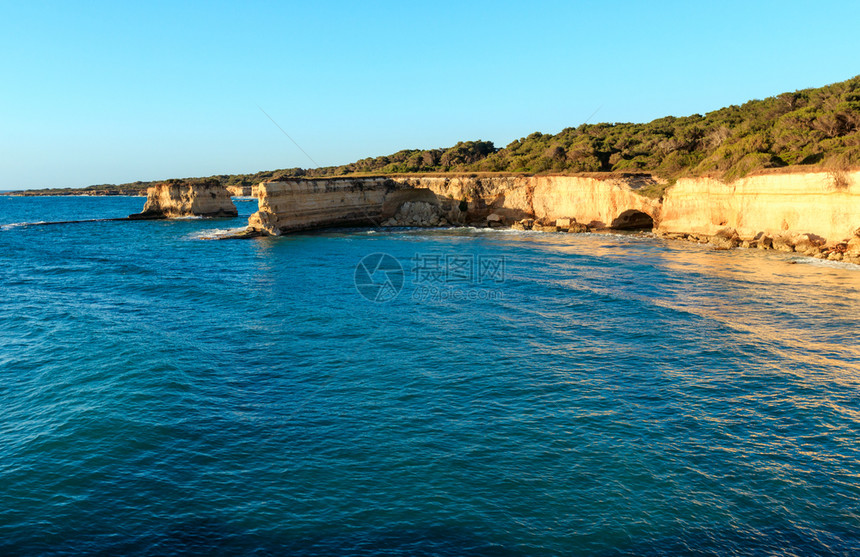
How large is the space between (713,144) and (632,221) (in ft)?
38.5

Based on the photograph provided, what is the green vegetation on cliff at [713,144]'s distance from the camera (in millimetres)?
41281

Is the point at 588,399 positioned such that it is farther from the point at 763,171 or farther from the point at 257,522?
the point at 763,171

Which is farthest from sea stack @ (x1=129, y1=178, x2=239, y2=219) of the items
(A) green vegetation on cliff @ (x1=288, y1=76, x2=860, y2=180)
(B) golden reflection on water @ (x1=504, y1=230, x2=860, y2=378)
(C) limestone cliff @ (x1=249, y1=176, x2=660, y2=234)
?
(B) golden reflection on water @ (x1=504, y1=230, x2=860, y2=378)

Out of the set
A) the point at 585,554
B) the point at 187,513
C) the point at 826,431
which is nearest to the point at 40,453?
the point at 187,513

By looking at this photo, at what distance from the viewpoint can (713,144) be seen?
55.3 meters

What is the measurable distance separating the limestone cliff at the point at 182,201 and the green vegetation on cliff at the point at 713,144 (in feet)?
89.3

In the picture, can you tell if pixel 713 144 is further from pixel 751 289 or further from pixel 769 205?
pixel 751 289

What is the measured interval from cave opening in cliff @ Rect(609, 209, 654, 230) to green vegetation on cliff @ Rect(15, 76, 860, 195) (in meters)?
4.36

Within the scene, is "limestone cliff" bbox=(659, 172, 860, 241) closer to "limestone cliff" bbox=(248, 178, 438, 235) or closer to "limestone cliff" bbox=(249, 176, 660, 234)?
"limestone cliff" bbox=(249, 176, 660, 234)

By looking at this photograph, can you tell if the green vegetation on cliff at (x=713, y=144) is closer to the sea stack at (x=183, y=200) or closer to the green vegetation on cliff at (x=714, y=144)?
the green vegetation on cliff at (x=714, y=144)

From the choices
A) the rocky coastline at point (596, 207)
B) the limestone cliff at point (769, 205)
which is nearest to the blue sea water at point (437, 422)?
the limestone cliff at point (769, 205)

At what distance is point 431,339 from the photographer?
19.4m

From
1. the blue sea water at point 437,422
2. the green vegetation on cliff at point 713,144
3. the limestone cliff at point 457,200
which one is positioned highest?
the green vegetation on cliff at point 713,144

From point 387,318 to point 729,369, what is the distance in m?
12.2
